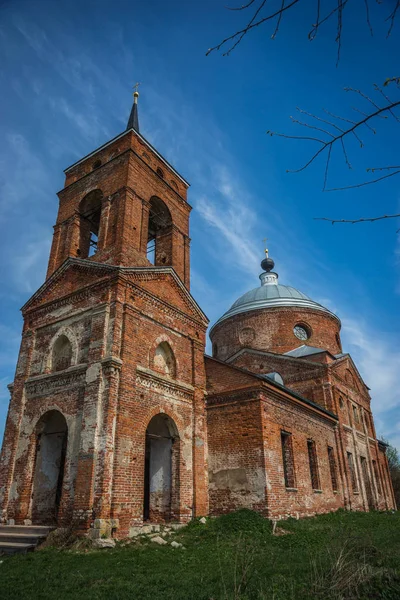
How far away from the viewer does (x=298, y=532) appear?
1118cm

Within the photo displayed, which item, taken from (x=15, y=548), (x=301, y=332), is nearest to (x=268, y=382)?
(x=15, y=548)

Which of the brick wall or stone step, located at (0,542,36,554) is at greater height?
the brick wall

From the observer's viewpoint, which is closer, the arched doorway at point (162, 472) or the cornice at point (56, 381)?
the cornice at point (56, 381)

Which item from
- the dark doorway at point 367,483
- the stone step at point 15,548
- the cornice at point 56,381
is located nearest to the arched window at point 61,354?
the cornice at point 56,381

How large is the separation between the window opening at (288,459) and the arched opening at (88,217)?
9450 mm

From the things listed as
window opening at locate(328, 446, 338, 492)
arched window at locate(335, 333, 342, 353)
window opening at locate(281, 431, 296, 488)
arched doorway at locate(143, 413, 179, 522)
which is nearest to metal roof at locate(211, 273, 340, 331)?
arched window at locate(335, 333, 342, 353)

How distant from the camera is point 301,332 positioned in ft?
80.4

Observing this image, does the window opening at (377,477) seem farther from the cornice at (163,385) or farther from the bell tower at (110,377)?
the cornice at (163,385)

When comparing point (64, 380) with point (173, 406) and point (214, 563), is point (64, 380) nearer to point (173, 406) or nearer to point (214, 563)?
point (173, 406)

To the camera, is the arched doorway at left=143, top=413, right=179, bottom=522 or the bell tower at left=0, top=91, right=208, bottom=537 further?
the arched doorway at left=143, top=413, right=179, bottom=522

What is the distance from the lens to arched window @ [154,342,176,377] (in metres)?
13.3

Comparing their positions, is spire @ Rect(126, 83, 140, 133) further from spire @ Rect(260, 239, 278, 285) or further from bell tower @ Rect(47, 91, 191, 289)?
spire @ Rect(260, 239, 278, 285)

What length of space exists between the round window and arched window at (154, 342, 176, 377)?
12.1 meters

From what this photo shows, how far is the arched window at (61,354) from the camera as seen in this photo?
12812 millimetres
